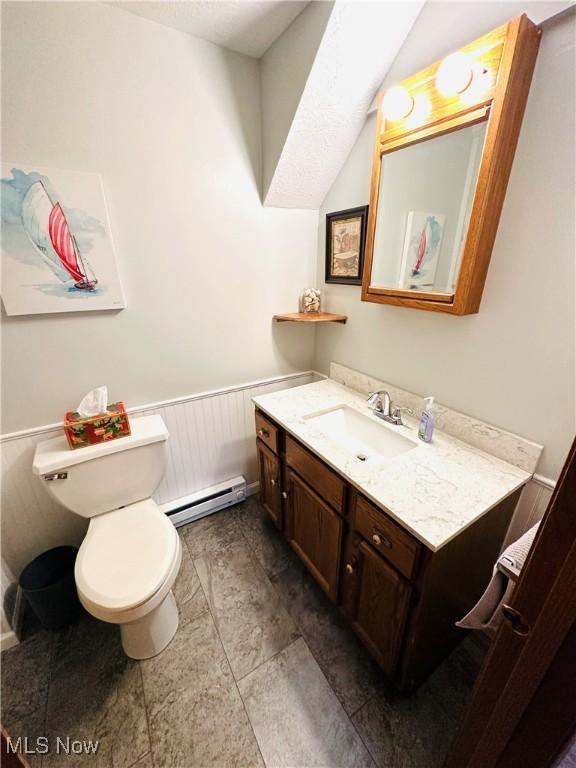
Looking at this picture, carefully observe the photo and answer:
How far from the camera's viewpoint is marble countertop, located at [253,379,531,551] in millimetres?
869

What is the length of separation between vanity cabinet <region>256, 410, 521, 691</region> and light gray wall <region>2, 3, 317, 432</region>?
2.46 ft

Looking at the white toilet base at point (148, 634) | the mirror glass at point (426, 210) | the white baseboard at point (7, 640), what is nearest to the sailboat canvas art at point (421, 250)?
the mirror glass at point (426, 210)

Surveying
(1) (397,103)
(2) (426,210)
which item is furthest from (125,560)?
(1) (397,103)

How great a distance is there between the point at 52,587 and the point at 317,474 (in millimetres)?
1187

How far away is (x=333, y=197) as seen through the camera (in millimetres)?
1605

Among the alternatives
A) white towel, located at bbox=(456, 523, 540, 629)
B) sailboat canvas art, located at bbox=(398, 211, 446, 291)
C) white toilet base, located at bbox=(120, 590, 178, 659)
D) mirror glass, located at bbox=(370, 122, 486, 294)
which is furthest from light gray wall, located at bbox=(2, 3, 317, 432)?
white towel, located at bbox=(456, 523, 540, 629)

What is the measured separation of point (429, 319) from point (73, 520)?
1873 mm

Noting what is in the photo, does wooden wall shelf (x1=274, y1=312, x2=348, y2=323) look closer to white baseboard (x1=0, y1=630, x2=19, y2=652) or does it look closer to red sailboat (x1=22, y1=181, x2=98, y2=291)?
red sailboat (x1=22, y1=181, x2=98, y2=291)

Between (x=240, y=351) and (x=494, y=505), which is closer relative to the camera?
(x=494, y=505)

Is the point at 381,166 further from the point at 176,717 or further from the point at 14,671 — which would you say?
the point at 14,671

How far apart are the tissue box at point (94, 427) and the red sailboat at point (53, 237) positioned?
1.76 ft

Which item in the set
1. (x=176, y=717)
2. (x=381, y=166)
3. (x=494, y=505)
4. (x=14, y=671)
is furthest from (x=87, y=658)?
(x=381, y=166)

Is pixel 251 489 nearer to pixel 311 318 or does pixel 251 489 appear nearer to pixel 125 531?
pixel 125 531

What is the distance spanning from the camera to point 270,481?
64.2 inches
